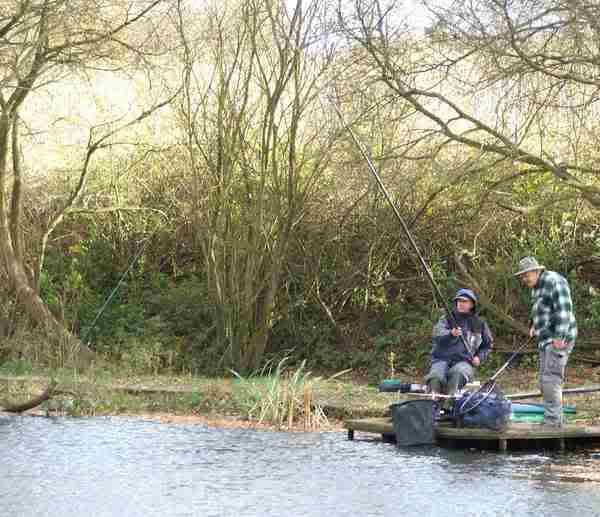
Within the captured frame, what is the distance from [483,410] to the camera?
12.2 meters

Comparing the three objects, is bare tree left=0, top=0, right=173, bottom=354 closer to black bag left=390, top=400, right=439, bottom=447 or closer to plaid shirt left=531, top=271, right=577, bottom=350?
black bag left=390, top=400, right=439, bottom=447

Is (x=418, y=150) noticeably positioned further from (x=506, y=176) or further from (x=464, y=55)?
(x=464, y=55)

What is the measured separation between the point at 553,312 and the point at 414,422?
1.69 m

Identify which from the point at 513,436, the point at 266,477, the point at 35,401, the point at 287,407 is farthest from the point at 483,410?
the point at 35,401

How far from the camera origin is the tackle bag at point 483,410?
12.1m

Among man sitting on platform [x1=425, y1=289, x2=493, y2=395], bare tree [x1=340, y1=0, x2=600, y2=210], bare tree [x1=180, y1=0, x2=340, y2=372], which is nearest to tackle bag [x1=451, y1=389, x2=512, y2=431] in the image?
man sitting on platform [x1=425, y1=289, x2=493, y2=395]

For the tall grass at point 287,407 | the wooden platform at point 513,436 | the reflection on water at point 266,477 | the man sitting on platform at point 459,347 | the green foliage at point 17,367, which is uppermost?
the man sitting on platform at point 459,347

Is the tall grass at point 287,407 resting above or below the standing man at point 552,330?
below

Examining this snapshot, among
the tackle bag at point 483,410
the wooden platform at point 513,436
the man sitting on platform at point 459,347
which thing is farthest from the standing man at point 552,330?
the man sitting on platform at point 459,347

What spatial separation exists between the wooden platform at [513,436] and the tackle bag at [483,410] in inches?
3.0

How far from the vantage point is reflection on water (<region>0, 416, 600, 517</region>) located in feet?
29.7

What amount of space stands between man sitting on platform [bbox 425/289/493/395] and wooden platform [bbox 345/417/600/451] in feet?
2.10

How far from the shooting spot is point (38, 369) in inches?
737

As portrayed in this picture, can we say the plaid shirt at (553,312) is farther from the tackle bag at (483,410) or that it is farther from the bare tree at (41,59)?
the bare tree at (41,59)
